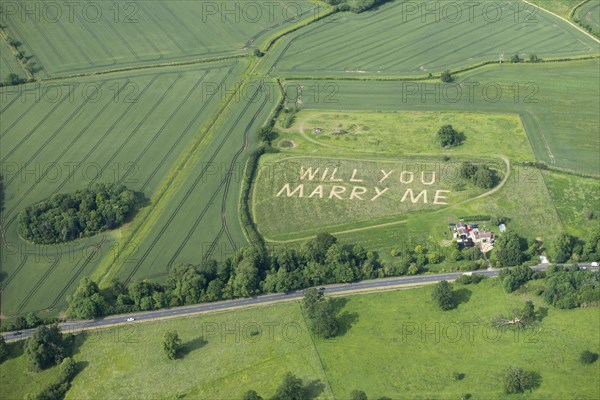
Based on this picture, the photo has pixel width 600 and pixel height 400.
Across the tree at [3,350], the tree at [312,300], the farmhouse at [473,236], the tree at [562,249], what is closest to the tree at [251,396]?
the tree at [312,300]

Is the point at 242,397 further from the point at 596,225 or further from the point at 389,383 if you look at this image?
the point at 596,225

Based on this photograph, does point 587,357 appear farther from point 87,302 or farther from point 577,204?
point 87,302

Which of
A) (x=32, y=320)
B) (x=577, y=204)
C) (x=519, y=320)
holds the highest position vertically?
(x=32, y=320)

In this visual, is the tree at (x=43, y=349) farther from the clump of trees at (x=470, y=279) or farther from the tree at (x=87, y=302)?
the clump of trees at (x=470, y=279)

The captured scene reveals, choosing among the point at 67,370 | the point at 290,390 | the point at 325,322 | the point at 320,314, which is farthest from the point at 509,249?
the point at 67,370

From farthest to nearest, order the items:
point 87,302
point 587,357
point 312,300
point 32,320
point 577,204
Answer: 1. point 577,204
2. point 87,302
3. point 32,320
4. point 312,300
5. point 587,357

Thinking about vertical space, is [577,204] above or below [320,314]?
below

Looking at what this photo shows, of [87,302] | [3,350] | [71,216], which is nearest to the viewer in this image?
[3,350]

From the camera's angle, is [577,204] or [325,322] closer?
[325,322]
